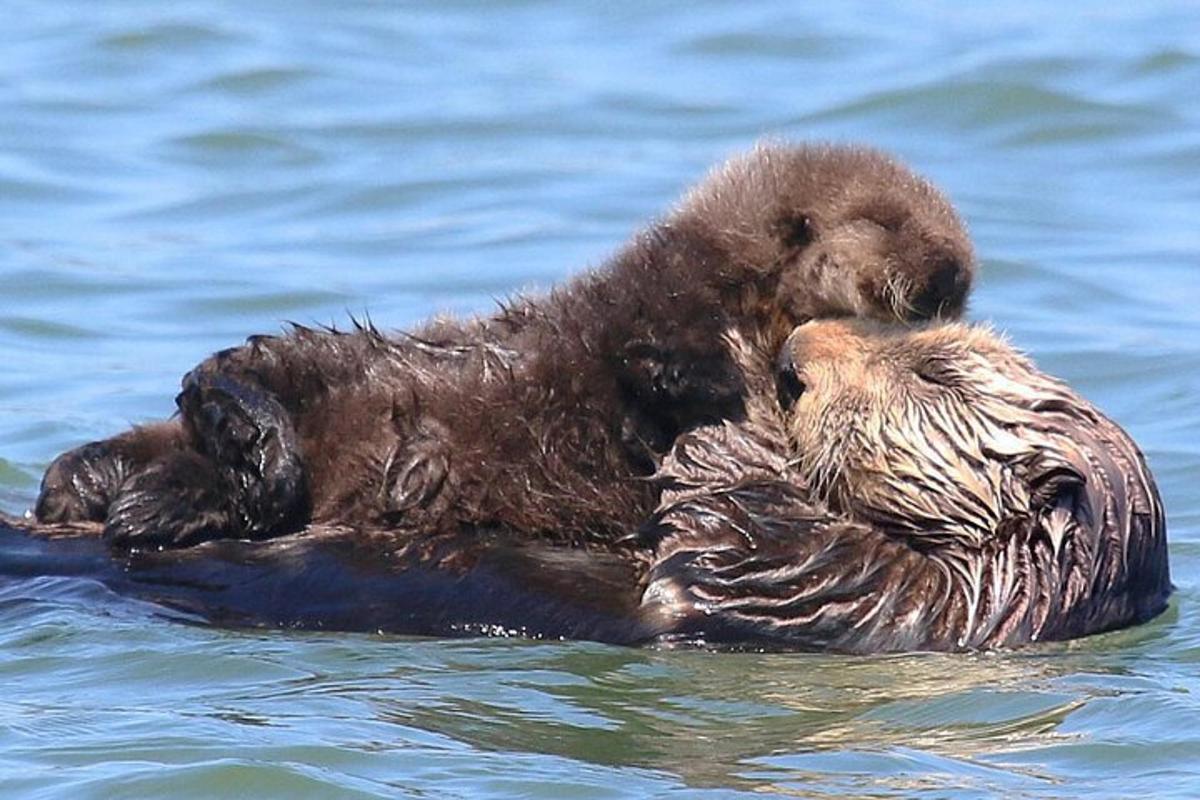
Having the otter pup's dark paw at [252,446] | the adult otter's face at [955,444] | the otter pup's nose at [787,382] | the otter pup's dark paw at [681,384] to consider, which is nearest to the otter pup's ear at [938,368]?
the adult otter's face at [955,444]

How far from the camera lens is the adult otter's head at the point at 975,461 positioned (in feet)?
16.5

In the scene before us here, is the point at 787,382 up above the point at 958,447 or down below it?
above

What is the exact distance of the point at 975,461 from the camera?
5062 mm

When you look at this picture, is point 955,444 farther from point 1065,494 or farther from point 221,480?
point 221,480

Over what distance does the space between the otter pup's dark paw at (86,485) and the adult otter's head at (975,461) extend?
5.00ft

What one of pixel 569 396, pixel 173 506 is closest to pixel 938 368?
pixel 569 396

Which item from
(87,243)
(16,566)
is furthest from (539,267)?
(16,566)

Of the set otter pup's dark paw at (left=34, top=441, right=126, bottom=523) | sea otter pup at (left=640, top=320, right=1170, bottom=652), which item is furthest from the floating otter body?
otter pup's dark paw at (left=34, top=441, right=126, bottom=523)

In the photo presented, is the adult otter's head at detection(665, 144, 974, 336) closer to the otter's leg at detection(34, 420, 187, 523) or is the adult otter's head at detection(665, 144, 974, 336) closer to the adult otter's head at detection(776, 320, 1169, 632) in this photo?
the adult otter's head at detection(776, 320, 1169, 632)

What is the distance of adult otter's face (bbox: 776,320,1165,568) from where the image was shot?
198 inches

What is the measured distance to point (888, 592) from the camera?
16.4 ft

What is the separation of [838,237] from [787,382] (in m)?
0.32

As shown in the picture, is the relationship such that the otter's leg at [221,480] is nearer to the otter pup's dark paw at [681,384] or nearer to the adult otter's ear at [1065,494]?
the otter pup's dark paw at [681,384]

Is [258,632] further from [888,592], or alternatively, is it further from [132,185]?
[132,185]
